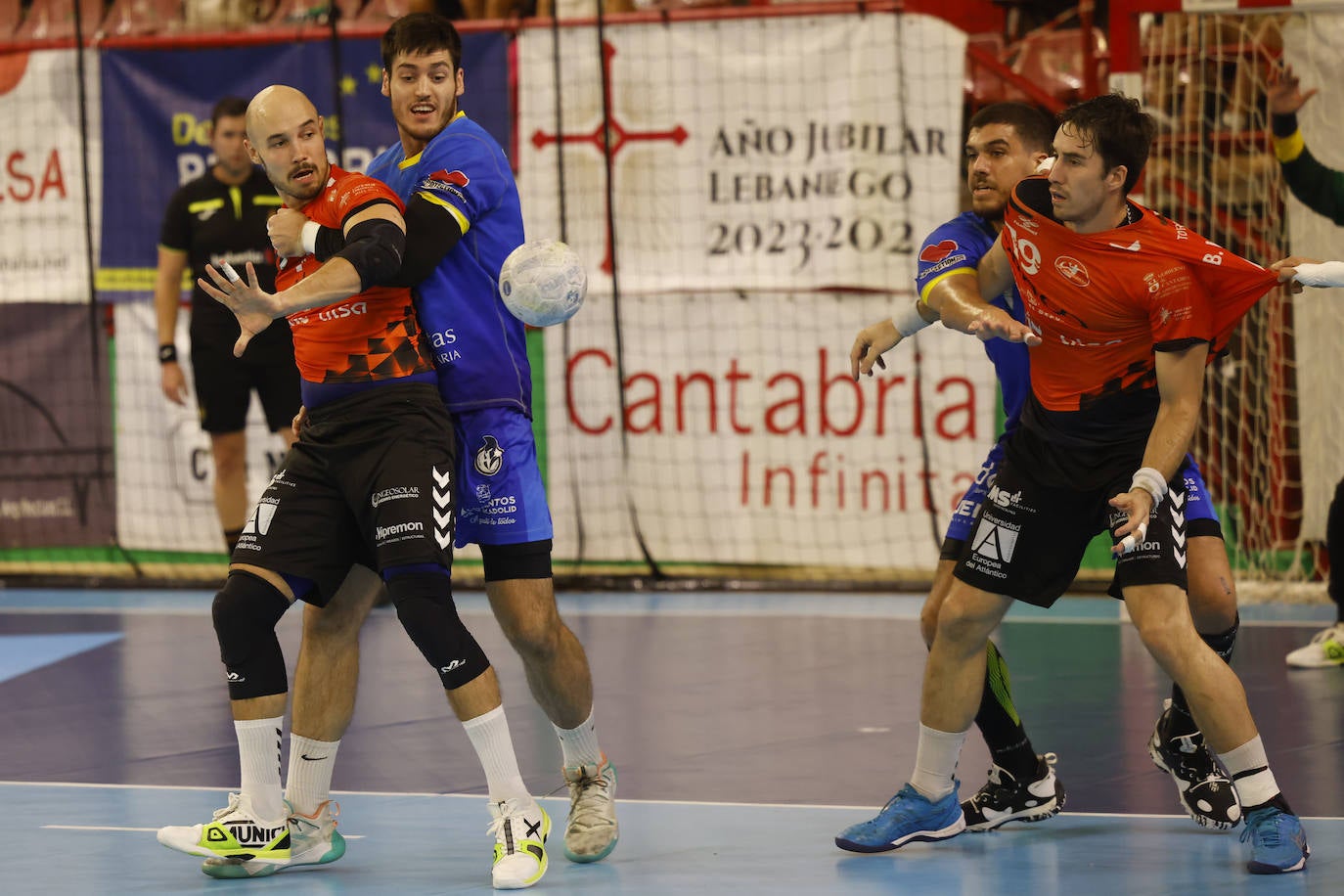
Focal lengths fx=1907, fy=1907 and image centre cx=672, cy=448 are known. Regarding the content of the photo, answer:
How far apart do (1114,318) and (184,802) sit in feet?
10.3

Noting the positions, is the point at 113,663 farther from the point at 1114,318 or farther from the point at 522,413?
the point at 1114,318

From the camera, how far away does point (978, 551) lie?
5082 millimetres

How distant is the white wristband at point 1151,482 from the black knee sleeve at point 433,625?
66.8 inches

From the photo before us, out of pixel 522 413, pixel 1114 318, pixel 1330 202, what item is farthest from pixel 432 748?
pixel 1330 202

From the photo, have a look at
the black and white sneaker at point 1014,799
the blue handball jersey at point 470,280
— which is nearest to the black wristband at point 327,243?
the blue handball jersey at point 470,280

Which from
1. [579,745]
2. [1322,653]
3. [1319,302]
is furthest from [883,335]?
[1319,302]

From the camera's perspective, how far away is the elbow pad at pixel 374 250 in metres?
4.73

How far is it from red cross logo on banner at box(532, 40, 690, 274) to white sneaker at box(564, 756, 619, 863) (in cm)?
573

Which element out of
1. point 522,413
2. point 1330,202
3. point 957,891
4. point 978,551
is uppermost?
point 1330,202

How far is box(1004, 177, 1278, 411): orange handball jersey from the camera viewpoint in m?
4.81

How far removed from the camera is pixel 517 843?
4.80 meters

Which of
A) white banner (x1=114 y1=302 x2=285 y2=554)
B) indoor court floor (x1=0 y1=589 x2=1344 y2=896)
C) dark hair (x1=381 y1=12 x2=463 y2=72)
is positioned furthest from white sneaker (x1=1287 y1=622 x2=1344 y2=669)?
white banner (x1=114 y1=302 x2=285 y2=554)

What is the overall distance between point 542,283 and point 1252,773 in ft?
7.24

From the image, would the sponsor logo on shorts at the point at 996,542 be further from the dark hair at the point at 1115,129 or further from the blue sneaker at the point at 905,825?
the dark hair at the point at 1115,129
